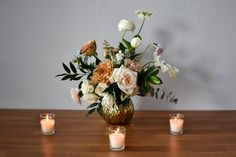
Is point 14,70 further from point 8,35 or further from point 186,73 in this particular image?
point 186,73

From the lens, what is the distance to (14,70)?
1.55 m

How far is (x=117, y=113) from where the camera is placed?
1.31 metres

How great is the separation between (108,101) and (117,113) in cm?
7

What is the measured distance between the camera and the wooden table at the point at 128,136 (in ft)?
3.57

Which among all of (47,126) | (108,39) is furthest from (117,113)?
(108,39)

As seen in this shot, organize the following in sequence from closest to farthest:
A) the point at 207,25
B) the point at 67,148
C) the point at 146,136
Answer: the point at 67,148
the point at 146,136
the point at 207,25

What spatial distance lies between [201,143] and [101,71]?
451mm

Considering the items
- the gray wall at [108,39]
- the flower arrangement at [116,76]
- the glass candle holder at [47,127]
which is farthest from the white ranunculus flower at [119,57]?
the glass candle holder at [47,127]

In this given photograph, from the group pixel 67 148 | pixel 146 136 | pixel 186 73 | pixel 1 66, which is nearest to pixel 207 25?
pixel 186 73

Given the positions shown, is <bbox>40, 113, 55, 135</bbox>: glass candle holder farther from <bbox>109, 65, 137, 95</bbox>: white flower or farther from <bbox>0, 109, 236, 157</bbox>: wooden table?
<bbox>109, 65, 137, 95</bbox>: white flower

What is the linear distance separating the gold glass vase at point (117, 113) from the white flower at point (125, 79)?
0.40ft

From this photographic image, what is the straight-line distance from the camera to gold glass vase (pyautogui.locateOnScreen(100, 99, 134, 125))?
1.30m

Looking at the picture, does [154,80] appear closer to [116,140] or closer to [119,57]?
[119,57]

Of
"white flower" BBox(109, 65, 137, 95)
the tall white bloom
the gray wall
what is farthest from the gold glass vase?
the gray wall
